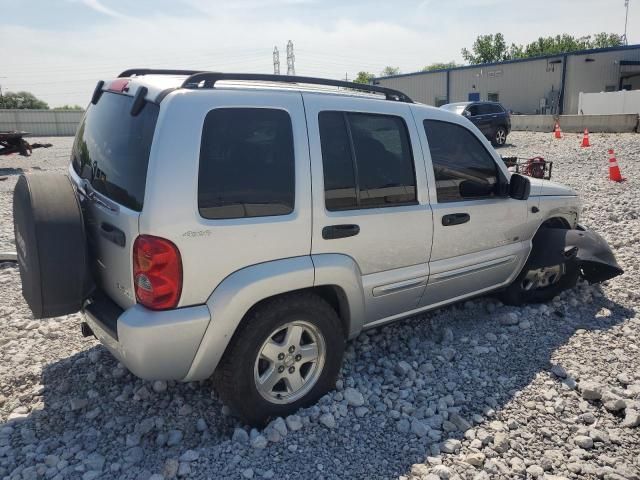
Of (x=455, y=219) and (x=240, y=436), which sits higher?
(x=455, y=219)

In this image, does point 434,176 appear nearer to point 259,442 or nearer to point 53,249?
point 259,442

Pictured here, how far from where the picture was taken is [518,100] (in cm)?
4003

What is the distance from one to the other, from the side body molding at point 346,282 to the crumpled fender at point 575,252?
212 cm

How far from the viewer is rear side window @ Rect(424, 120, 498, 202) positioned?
3.77m

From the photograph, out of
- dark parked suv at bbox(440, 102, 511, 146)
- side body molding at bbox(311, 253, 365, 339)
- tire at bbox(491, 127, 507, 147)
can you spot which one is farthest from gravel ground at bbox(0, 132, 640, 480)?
tire at bbox(491, 127, 507, 147)

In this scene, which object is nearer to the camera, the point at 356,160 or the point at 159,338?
the point at 159,338

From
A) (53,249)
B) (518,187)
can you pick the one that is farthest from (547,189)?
(53,249)

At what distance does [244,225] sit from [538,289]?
325 cm

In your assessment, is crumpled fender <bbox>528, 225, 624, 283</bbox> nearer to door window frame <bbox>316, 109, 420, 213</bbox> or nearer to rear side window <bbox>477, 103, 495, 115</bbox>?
door window frame <bbox>316, 109, 420, 213</bbox>

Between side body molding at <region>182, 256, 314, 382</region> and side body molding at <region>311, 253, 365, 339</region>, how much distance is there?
0.70 feet

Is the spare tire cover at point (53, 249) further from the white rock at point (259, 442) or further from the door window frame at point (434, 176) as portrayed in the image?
the door window frame at point (434, 176)

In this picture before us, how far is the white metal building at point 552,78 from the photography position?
3641 cm

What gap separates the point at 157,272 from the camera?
2590mm

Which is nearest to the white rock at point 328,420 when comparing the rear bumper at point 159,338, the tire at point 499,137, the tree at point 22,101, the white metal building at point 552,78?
the rear bumper at point 159,338
